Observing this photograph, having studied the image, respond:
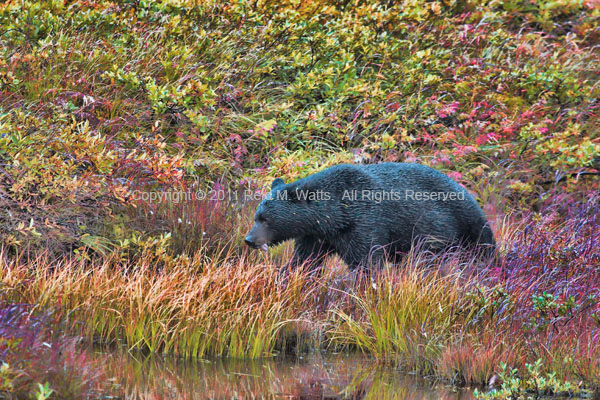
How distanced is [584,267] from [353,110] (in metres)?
4.85

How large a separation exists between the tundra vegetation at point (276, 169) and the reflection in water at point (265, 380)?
0.72 feet

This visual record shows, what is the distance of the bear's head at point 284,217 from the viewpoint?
685cm

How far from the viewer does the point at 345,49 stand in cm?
1126

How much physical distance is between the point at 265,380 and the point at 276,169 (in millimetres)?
3839

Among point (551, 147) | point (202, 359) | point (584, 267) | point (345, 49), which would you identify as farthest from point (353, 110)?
point (202, 359)

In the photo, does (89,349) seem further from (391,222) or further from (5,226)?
(391,222)

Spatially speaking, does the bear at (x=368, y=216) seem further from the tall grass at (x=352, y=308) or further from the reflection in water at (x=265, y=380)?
the reflection in water at (x=265, y=380)

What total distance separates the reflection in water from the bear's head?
4.26 ft

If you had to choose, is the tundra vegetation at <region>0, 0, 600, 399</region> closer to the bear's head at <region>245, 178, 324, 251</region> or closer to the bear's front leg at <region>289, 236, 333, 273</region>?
the bear's front leg at <region>289, 236, 333, 273</region>

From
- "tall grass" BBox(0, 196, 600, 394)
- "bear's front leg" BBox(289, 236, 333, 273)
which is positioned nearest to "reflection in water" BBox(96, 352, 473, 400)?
"tall grass" BBox(0, 196, 600, 394)

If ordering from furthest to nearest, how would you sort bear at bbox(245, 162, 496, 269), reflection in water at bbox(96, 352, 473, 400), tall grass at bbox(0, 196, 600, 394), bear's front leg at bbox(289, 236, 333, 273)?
bear's front leg at bbox(289, 236, 333, 273) < bear at bbox(245, 162, 496, 269) < tall grass at bbox(0, 196, 600, 394) < reflection in water at bbox(96, 352, 473, 400)

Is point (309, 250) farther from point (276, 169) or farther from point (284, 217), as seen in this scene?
point (276, 169)

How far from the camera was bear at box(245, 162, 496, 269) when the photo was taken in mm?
6816

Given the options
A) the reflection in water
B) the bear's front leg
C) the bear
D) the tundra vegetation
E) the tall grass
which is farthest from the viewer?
the bear's front leg
